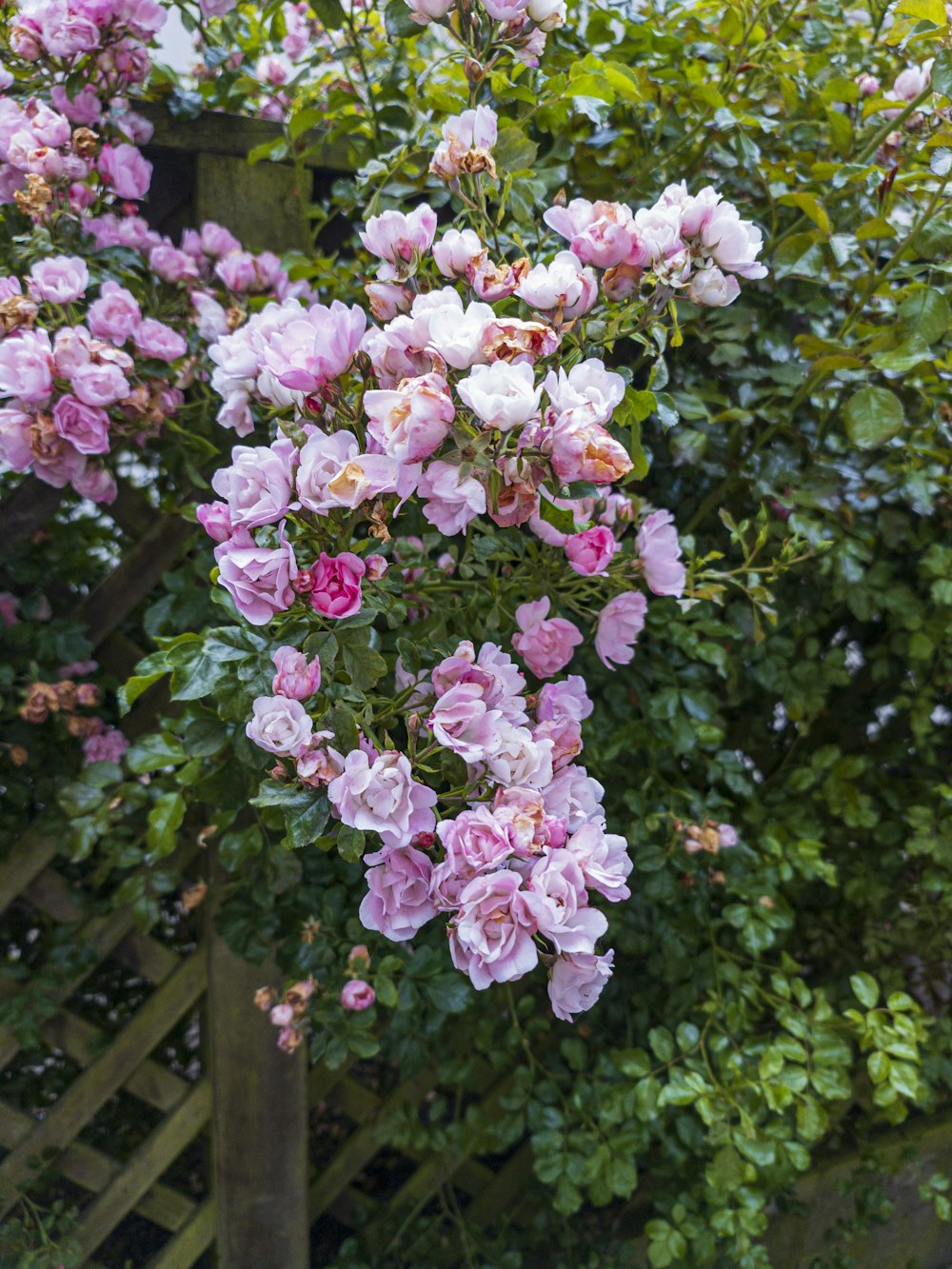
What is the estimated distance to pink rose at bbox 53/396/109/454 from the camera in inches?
34.5

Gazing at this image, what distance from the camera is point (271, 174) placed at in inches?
48.1

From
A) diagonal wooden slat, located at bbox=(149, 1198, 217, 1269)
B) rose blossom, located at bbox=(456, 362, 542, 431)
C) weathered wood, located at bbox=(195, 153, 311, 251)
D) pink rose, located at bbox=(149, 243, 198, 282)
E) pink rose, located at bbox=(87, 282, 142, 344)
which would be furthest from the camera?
diagonal wooden slat, located at bbox=(149, 1198, 217, 1269)

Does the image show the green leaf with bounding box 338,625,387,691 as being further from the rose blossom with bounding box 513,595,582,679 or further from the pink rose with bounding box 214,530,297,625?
the rose blossom with bounding box 513,595,582,679

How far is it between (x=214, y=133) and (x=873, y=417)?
0.88 meters

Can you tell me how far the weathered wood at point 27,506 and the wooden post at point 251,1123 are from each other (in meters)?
0.52

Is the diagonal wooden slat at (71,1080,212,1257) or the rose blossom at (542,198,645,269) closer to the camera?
the rose blossom at (542,198,645,269)

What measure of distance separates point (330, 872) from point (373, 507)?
25.9 inches

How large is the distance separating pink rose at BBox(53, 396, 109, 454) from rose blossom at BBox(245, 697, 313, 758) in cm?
42

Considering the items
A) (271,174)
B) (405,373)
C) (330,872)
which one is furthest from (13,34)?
(330,872)

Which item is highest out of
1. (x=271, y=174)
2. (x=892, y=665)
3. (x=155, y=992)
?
(x=271, y=174)

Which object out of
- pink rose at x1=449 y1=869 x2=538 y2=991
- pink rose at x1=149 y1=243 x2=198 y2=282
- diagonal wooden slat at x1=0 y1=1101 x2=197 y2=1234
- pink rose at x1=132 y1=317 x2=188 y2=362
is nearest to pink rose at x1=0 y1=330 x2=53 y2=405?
pink rose at x1=132 y1=317 x2=188 y2=362

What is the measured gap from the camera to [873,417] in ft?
3.19

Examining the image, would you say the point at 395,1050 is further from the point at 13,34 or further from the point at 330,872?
the point at 13,34

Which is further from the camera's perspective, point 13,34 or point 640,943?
point 640,943
